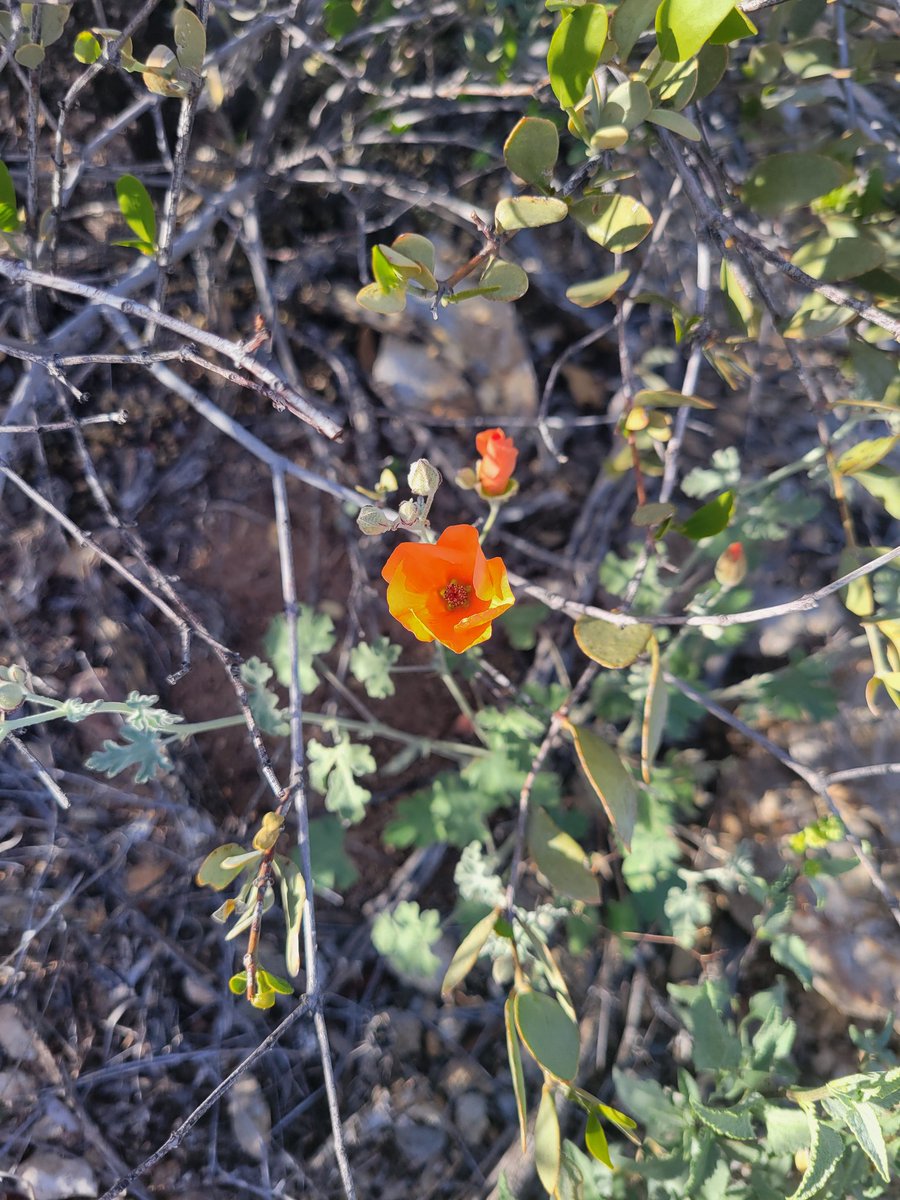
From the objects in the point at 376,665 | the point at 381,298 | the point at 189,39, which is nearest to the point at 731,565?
the point at 376,665

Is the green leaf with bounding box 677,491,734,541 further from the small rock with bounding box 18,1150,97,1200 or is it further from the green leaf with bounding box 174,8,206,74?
the small rock with bounding box 18,1150,97,1200

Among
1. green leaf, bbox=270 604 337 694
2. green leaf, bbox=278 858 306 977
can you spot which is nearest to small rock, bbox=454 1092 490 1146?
green leaf, bbox=278 858 306 977

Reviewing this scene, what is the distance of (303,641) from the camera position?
226 cm

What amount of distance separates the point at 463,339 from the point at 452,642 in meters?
1.36

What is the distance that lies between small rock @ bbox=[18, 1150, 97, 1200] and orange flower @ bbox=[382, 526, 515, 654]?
154 centimetres

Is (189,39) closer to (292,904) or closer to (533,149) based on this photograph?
(533,149)

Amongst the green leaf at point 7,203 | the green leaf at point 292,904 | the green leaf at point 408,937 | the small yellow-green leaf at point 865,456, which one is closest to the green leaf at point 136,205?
the green leaf at point 7,203

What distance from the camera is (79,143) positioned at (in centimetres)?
237

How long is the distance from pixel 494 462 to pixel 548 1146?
4.32ft

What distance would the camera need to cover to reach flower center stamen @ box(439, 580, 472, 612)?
1851 mm

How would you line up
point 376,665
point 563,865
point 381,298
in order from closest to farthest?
point 381,298
point 563,865
point 376,665

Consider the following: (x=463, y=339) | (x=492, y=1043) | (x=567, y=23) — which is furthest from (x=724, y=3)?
(x=492, y=1043)

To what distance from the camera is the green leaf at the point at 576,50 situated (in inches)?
52.7

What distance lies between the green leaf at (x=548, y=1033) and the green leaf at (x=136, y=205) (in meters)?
1.71
